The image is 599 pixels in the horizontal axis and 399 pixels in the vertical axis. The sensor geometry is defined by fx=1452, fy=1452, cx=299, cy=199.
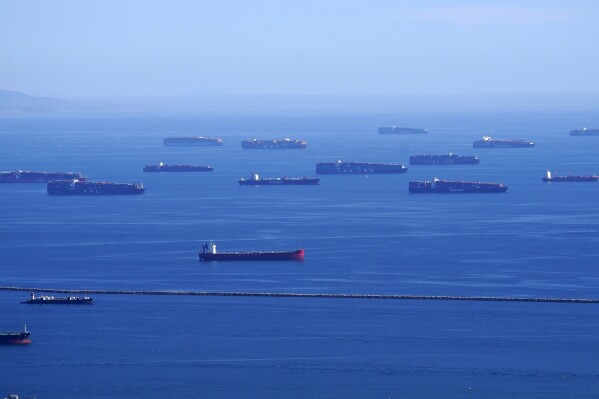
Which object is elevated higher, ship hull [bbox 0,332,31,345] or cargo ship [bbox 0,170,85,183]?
cargo ship [bbox 0,170,85,183]

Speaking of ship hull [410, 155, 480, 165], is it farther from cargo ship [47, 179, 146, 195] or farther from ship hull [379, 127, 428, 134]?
ship hull [379, 127, 428, 134]

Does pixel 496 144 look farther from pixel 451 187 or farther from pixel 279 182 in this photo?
pixel 451 187

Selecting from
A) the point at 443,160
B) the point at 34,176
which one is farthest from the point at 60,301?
the point at 443,160

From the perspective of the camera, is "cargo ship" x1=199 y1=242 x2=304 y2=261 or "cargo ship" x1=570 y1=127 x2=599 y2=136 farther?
"cargo ship" x1=570 y1=127 x2=599 y2=136

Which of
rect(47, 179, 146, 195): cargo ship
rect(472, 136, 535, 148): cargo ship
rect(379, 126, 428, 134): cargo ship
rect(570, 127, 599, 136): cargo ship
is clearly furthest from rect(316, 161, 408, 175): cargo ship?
rect(379, 126, 428, 134): cargo ship

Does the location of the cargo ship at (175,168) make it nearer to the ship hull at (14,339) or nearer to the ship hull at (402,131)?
the ship hull at (14,339)

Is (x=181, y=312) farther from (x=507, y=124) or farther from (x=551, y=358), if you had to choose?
(x=507, y=124)

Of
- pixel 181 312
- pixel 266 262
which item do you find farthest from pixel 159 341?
pixel 266 262
